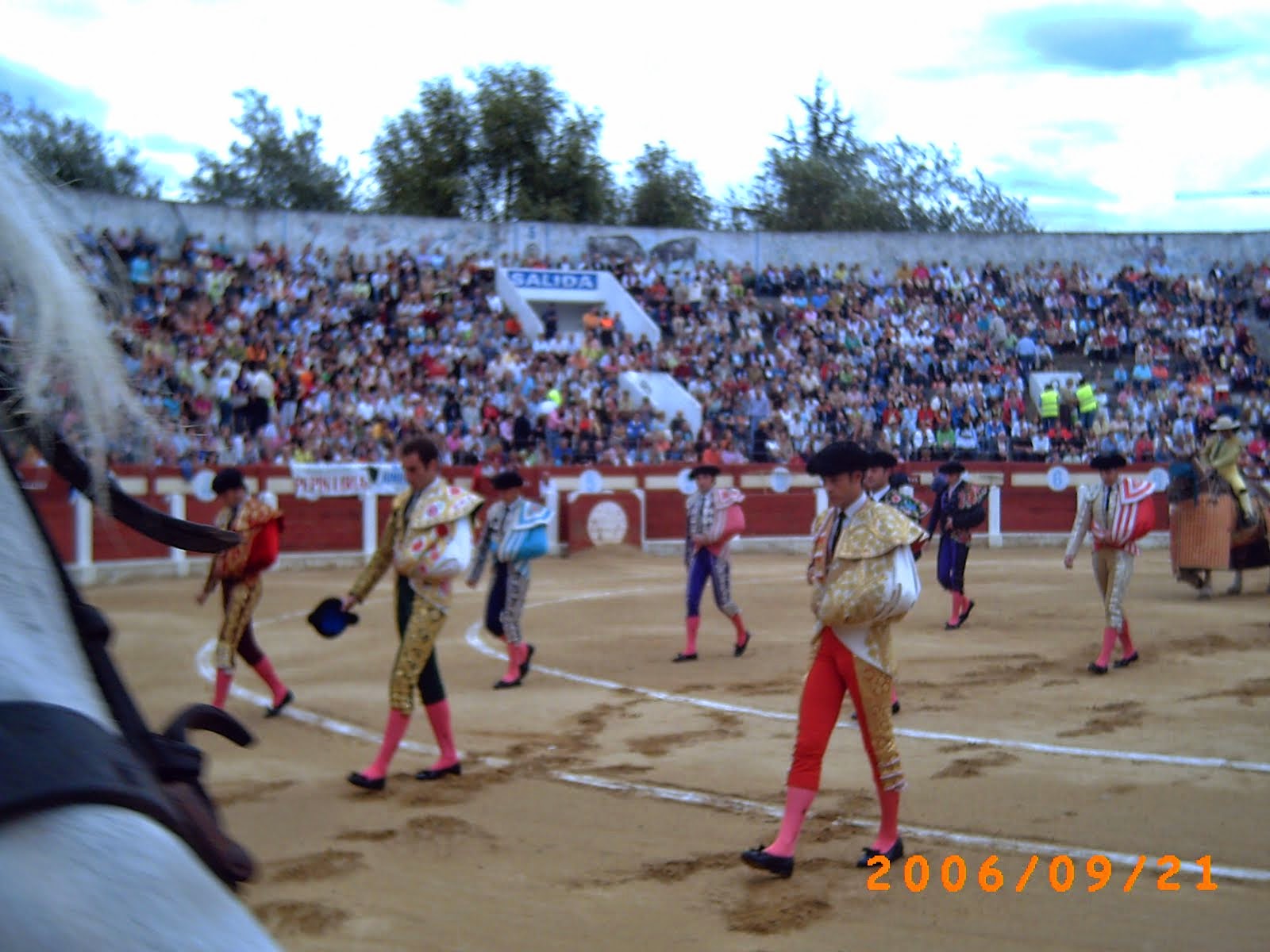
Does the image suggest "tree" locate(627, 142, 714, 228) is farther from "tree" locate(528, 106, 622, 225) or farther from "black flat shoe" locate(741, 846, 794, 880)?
"black flat shoe" locate(741, 846, 794, 880)

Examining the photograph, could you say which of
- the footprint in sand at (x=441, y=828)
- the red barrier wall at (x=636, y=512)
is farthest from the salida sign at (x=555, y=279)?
the footprint in sand at (x=441, y=828)

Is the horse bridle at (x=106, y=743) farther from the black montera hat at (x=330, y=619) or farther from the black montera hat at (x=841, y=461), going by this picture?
the black montera hat at (x=330, y=619)

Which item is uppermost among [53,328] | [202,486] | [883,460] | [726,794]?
[53,328]

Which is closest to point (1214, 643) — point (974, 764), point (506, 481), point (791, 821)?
point (974, 764)

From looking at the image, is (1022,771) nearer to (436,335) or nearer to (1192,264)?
(436,335)

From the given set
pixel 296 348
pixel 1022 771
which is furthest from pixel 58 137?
pixel 296 348

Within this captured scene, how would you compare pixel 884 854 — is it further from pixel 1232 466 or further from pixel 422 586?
pixel 1232 466

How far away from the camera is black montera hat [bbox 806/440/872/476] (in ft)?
15.5

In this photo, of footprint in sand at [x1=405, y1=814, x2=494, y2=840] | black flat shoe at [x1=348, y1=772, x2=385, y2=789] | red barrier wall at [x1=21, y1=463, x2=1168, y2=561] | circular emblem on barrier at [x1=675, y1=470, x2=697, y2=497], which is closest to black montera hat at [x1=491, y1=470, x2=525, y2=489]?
black flat shoe at [x1=348, y1=772, x2=385, y2=789]

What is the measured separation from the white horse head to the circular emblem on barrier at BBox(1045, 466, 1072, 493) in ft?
65.0

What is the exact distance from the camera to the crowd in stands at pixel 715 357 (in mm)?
18516

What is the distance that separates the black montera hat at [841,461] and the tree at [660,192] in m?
33.4

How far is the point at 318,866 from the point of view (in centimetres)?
468
